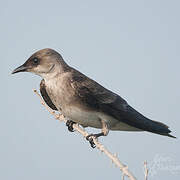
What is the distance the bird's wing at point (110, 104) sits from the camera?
777cm

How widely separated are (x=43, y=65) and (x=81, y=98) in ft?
3.52

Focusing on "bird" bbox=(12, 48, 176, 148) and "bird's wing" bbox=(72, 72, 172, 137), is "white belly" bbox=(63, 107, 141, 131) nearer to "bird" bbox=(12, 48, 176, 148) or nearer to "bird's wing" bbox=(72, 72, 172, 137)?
"bird" bbox=(12, 48, 176, 148)

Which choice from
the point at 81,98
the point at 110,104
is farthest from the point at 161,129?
the point at 81,98

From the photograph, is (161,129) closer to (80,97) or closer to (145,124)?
(145,124)

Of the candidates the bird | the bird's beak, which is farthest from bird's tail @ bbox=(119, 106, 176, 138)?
the bird's beak

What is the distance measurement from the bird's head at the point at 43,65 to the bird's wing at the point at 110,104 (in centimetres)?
43

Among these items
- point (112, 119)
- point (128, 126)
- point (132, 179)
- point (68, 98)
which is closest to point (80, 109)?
point (68, 98)

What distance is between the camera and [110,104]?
802cm

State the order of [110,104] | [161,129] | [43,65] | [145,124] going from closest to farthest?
[43,65]
[110,104]
[161,129]
[145,124]

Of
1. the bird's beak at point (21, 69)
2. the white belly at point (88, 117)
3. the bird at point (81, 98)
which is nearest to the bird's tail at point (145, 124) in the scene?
the bird at point (81, 98)

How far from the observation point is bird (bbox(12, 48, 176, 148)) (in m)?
7.64

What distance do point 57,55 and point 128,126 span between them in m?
2.26

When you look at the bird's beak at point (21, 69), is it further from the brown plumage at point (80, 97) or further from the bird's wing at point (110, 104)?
the bird's wing at point (110, 104)

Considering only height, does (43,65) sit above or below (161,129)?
above
